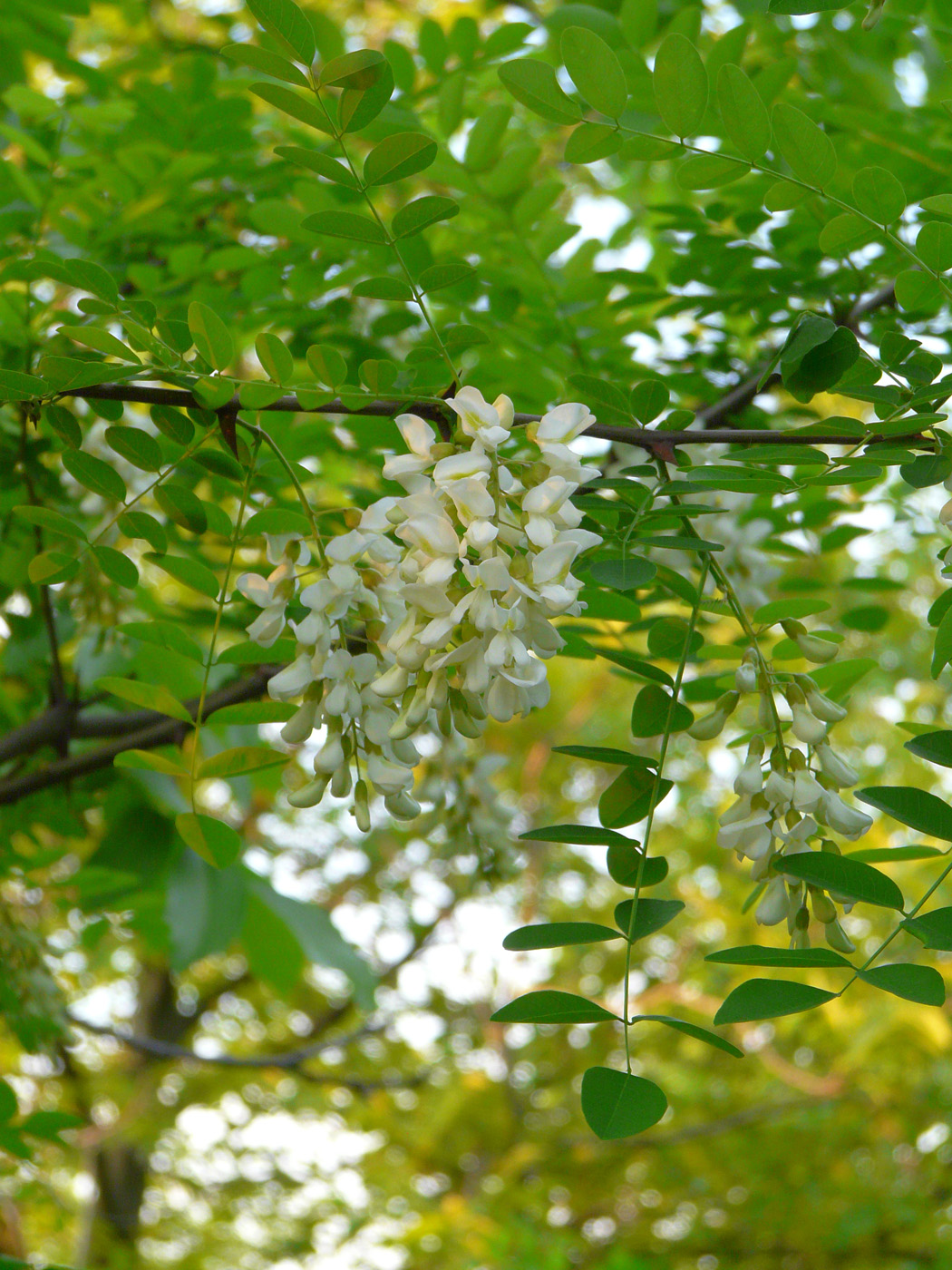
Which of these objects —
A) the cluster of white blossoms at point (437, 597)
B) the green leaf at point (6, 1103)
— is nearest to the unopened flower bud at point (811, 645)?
the cluster of white blossoms at point (437, 597)

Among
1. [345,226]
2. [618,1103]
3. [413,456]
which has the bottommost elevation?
[618,1103]

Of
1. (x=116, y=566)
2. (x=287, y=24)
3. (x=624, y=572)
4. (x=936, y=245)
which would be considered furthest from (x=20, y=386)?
(x=936, y=245)

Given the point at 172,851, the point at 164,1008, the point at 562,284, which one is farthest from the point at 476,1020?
the point at 562,284

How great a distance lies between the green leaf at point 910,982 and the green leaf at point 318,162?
2.06 ft

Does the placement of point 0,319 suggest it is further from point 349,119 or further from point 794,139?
point 794,139

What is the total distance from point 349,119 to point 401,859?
566 cm

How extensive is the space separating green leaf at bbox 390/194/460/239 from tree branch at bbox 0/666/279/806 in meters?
0.49

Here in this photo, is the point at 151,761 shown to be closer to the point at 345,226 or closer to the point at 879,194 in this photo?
the point at 345,226

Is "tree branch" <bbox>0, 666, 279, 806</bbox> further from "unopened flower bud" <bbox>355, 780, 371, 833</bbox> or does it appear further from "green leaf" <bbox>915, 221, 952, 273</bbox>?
"green leaf" <bbox>915, 221, 952, 273</bbox>

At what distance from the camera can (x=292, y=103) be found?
74 centimetres

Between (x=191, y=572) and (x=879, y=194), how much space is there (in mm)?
579

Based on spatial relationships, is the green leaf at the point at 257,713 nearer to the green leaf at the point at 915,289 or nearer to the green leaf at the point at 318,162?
the green leaf at the point at 318,162

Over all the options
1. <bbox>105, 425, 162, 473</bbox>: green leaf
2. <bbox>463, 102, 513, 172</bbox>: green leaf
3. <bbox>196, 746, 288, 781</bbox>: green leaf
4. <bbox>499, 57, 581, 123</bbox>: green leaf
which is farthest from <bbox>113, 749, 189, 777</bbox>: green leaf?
<bbox>463, 102, 513, 172</bbox>: green leaf

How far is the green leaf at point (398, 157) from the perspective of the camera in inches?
28.8
